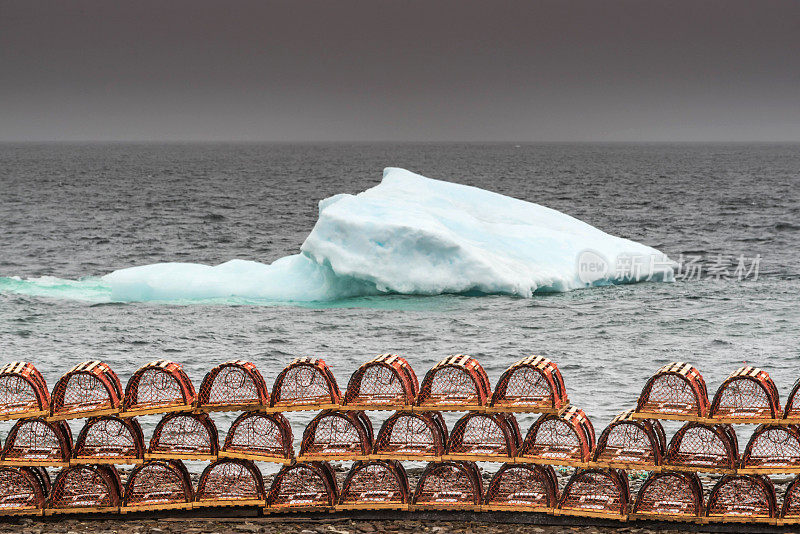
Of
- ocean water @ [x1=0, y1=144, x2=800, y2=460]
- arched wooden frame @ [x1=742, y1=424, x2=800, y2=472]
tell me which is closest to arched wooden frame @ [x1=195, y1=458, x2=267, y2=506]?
ocean water @ [x1=0, y1=144, x2=800, y2=460]

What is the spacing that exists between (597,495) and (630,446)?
2.30 feet

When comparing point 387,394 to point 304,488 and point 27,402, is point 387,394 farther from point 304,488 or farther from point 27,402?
point 27,402

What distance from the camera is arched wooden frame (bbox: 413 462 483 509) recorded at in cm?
1005

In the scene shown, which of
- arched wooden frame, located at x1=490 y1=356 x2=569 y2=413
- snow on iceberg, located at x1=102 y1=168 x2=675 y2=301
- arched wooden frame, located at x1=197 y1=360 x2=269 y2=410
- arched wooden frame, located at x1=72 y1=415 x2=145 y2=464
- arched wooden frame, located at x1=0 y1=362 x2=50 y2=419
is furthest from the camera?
snow on iceberg, located at x1=102 y1=168 x2=675 y2=301

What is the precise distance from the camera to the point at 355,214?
26875 mm

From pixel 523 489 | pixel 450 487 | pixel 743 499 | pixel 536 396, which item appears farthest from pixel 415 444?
pixel 743 499

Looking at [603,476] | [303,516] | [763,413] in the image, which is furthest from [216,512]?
[763,413]

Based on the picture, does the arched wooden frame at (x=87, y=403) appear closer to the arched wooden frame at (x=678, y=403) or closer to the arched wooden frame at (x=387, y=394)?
the arched wooden frame at (x=387, y=394)

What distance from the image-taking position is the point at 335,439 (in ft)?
35.4

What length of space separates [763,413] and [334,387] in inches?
176

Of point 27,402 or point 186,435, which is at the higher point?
point 27,402

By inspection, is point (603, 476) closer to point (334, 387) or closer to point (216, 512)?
point (334, 387)

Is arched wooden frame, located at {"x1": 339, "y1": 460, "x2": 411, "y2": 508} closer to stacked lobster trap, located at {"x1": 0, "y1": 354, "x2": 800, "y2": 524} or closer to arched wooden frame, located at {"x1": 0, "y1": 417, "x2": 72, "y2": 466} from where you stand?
stacked lobster trap, located at {"x1": 0, "y1": 354, "x2": 800, "y2": 524}

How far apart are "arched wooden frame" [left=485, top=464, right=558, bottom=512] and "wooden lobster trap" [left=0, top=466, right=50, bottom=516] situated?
15.8 ft
